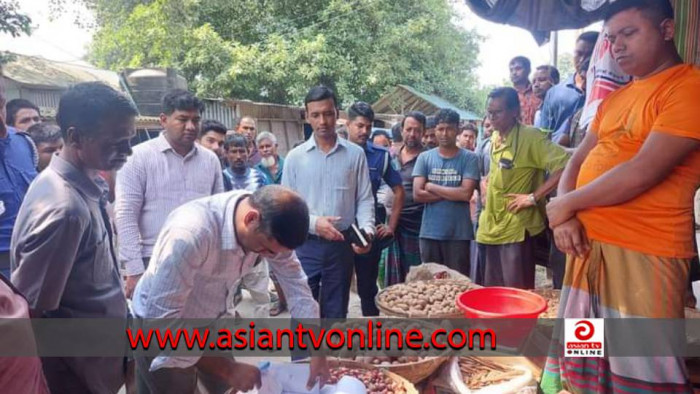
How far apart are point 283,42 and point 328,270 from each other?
11977 millimetres

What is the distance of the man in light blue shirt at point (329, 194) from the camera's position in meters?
3.38

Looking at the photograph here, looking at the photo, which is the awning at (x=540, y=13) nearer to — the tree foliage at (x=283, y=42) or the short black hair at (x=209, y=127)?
the short black hair at (x=209, y=127)

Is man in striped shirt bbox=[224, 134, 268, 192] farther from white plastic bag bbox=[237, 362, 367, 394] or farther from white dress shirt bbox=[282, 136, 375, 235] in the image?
white plastic bag bbox=[237, 362, 367, 394]

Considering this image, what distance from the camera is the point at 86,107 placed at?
1.89 m

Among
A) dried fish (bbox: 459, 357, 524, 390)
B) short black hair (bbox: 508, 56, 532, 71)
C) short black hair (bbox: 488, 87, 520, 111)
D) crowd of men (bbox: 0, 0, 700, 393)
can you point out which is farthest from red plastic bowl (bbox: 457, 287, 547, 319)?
short black hair (bbox: 508, 56, 532, 71)

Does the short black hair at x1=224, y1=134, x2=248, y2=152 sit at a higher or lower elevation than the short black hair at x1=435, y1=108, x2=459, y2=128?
lower

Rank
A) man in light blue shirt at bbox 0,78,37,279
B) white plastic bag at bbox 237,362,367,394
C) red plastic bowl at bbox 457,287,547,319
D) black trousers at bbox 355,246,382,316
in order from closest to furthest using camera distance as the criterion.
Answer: white plastic bag at bbox 237,362,367,394, red plastic bowl at bbox 457,287,547,319, man in light blue shirt at bbox 0,78,37,279, black trousers at bbox 355,246,382,316

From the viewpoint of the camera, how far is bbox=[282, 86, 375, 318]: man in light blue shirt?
133 inches

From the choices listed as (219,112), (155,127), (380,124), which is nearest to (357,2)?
(380,124)

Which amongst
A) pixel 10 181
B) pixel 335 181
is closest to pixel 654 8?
pixel 335 181

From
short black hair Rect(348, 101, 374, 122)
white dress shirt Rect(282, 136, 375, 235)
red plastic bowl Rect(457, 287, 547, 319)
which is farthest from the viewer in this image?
short black hair Rect(348, 101, 374, 122)

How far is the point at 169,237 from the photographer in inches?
68.6

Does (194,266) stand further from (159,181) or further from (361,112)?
(361,112)

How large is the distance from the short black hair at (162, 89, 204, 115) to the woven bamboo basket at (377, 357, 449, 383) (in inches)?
81.3
